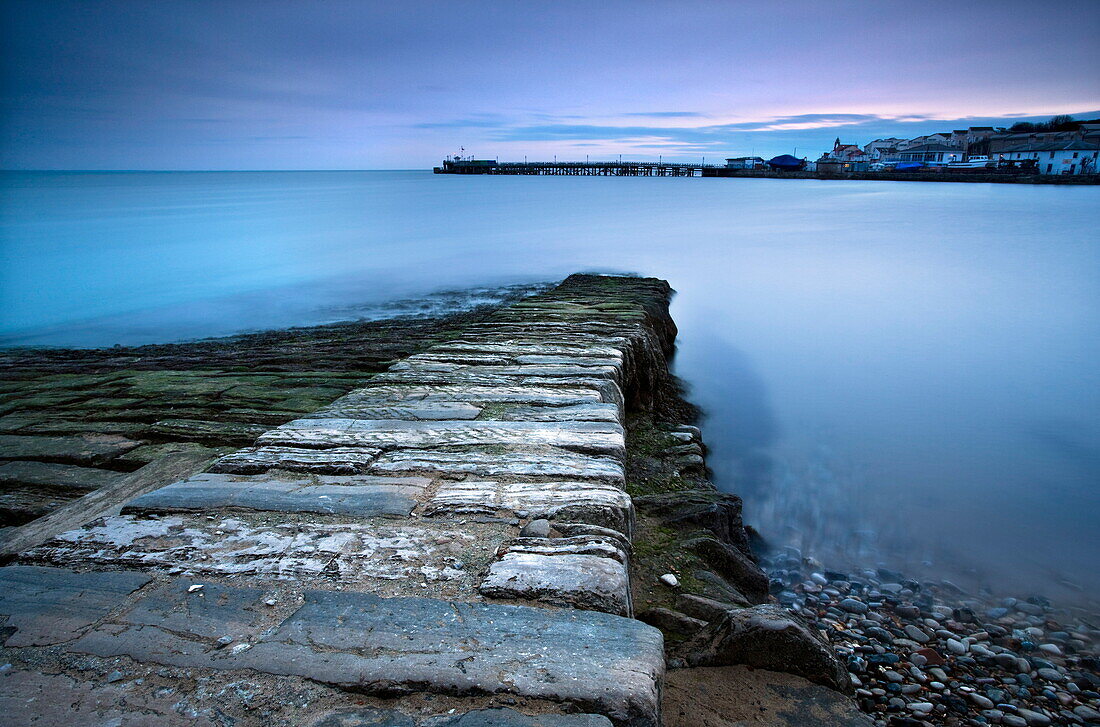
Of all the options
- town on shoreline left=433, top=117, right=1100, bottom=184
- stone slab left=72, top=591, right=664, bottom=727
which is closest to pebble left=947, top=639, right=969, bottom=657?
stone slab left=72, top=591, right=664, bottom=727

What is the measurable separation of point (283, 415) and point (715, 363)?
7.53 meters

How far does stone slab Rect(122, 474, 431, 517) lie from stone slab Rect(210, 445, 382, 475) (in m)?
0.09

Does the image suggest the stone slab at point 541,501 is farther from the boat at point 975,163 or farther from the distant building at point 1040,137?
the boat at point 975,163

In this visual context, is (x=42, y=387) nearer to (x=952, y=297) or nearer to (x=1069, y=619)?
(x=1069, y=619)

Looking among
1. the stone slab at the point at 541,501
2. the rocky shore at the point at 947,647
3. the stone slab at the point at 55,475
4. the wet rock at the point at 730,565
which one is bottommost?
the rocky shore at the point at 947,647

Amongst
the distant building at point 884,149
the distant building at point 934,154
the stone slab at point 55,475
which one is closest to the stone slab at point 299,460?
the stone slab at point 55,475

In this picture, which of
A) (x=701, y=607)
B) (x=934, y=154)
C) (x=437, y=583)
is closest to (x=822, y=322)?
(x=701, y=607)

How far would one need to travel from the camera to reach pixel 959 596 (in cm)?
450

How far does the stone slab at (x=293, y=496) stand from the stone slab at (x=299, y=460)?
0.09m

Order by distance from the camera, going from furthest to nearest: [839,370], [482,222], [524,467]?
[482,222], [839,370], [524,467]

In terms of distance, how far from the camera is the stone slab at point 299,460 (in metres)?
2.94

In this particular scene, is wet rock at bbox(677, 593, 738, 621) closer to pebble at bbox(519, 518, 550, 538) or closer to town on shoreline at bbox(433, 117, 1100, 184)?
pebble at bbox(519, 518, 550, 538)

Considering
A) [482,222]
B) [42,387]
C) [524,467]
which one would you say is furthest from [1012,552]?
[482,222]

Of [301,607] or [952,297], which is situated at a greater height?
[301,607]
